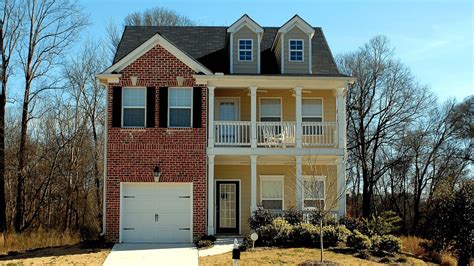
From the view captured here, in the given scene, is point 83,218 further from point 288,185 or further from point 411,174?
point 411,174

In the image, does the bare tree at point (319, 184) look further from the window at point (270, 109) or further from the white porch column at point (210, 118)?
the white porch column at point (210, 118)

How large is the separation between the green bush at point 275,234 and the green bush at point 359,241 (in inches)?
79.7

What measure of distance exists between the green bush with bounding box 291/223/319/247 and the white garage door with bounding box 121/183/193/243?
3994 mm

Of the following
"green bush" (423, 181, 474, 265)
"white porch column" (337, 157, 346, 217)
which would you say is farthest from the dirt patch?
"green bush" (423, 181, 474, 265)

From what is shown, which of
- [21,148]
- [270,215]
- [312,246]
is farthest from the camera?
[21,148]

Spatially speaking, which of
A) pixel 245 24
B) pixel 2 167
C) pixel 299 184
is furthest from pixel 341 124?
pixel 2 167

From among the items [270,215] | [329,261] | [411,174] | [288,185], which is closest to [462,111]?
[411,174]

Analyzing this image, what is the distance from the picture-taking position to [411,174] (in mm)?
40438

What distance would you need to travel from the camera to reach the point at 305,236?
63.9 feet

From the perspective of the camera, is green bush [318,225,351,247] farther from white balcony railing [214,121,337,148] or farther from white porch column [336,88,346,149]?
white balcony railing [214,121,337,148]

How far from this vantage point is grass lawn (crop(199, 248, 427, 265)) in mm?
16875

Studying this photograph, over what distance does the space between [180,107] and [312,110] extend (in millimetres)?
5583

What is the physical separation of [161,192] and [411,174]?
24.2 metres

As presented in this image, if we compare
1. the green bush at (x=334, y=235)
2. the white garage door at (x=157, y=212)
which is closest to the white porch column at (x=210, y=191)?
the white garage door at (x=157, y=212)
